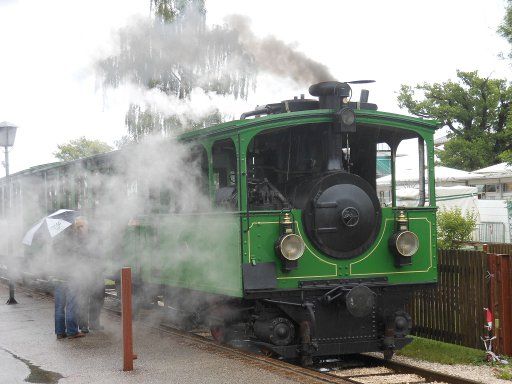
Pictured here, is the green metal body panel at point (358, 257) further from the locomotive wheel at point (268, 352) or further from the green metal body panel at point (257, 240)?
the locomotive wheel at point (268, 352)

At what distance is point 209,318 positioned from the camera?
30.8 ft

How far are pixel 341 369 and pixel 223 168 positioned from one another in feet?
8.72

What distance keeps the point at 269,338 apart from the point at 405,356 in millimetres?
1867

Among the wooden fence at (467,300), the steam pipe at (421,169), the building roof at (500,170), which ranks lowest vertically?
the wooden fence at (467,300)

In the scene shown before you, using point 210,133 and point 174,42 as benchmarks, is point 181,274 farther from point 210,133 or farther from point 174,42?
point 174,42

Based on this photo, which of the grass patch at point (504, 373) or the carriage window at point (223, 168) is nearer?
the grass patch at point (504, 373)

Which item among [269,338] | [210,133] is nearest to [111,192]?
[210,133]

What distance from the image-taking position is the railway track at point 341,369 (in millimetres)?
7184

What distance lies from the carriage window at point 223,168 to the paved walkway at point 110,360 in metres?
1.82

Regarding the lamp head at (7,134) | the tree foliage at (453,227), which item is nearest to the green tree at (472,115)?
the tree foliage at (453,227)

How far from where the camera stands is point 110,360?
8.30 metres

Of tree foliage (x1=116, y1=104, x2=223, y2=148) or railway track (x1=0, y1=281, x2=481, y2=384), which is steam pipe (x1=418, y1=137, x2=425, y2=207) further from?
tree foliage (x1=116, y1=104, x2=223, y2=148)

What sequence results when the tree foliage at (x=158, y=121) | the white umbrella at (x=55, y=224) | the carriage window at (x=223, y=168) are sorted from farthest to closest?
1. the tree foliage at (x=158, y=121)
2. the white umbrella at (x=55, y=224)
3. the carriage window at (x=223, y=168)

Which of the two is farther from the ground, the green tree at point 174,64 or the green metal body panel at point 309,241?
the green tree at point 174,64
